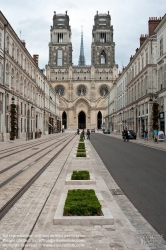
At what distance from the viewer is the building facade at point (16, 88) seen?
34094 millimetres

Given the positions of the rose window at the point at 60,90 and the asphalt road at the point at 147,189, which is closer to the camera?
the asphalt road at the point at 147,189

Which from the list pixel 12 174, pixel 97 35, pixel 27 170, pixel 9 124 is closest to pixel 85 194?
pixel 12 174

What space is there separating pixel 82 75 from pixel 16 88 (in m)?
73.9

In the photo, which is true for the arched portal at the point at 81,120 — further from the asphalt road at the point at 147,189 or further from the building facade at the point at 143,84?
the asphalt road at the point at 147,189

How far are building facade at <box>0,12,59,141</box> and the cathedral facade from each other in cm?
4986

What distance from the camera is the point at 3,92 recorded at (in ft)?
111

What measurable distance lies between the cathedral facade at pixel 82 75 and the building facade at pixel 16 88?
49.9 metres

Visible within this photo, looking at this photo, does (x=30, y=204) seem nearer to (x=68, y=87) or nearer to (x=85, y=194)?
(x=85, y=194)

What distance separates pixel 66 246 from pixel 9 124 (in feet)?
111

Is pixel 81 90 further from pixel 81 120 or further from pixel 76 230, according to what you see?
pixel 76 230

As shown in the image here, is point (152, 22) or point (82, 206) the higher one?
point (152, 22)

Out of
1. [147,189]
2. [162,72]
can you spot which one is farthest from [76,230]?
[162,72]

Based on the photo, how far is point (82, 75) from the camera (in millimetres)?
113125

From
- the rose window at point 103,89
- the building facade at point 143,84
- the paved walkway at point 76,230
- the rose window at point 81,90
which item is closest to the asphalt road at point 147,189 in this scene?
the paved walkway at point 76,230
